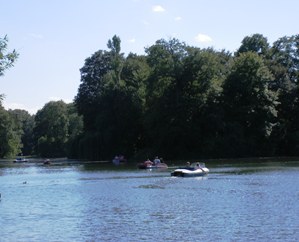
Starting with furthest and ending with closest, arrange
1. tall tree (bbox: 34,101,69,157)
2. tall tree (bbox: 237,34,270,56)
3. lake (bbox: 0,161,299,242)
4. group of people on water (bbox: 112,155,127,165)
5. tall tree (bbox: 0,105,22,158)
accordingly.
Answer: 1. tall tree (bbox: 34,101,69,157)
2. tall tree (bbox: 0,105,22,158)
3. tall tree (bbox: 237,34,270,56)
4. group of people on water (bbox: 112,155,127,165)
5. lake (bbox: 0,161,299,242)

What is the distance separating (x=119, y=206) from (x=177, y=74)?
5731 cm

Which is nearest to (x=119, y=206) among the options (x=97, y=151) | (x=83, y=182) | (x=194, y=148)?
(x=83, y=182)

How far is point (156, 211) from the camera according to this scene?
28.3 m

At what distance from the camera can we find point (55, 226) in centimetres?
2447

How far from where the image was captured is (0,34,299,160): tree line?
8475 cm

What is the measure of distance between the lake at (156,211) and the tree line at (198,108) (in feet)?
128

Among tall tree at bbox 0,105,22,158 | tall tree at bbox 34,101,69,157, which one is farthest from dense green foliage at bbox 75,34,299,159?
tall tree at bbox 34,101,69,157

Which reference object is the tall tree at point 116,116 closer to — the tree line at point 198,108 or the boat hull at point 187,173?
the tree line at point 198,108

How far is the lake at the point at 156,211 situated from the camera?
21891 millimetres

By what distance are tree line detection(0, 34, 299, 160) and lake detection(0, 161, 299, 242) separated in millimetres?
38891

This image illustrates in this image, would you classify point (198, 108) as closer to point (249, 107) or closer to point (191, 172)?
point (249, 107)

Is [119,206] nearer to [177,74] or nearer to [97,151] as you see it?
[177,74]

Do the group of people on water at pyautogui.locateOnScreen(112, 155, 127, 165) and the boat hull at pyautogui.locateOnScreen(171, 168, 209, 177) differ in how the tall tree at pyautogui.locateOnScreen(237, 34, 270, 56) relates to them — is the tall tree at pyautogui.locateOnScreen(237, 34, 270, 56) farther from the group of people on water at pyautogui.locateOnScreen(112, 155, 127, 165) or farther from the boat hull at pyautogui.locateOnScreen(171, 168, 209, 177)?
the boat hull at pyautogui.locateOnScreen(171, 168, 209, 177)

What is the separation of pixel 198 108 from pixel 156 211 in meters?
58.3
